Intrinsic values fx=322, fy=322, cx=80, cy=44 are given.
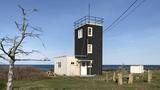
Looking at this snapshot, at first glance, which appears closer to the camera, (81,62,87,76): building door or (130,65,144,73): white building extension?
(81,62,87,76): building door

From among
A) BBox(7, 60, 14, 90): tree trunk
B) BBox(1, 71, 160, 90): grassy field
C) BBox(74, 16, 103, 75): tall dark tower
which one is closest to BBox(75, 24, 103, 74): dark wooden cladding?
BBox(74, 16, 103, 75): tall dark tower

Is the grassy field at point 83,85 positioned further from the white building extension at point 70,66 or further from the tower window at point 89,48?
the tower window at point 89,48

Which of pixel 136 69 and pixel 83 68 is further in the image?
pixel 136 69

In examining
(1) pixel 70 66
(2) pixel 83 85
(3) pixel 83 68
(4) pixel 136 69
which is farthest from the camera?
(4) pixel 136 69

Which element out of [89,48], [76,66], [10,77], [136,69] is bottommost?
[136,69]

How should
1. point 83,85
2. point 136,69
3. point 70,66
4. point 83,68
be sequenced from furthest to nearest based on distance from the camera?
point 136,69, point 83,68, point 70,66, point 83,85

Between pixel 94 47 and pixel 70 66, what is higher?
pixel 94 47

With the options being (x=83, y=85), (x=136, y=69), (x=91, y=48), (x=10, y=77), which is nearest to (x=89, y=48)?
(x=91, y=48)

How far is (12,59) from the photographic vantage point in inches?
760

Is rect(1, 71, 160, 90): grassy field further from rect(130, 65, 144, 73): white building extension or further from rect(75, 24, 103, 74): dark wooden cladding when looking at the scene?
rect(130, 65, 144, 73): white building extension

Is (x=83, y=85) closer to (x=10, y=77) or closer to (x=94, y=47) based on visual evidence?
(x=10, y=77)

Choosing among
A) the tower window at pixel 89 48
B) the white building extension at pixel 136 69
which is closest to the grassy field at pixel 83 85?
the tower window at pixel 89 48

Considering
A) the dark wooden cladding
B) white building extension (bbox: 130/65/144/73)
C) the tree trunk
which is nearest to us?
the tree trunk

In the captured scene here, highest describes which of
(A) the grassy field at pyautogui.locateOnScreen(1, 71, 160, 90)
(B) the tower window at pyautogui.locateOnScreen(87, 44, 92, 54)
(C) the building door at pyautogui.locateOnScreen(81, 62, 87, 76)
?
(B) the tower window at pyautogui.locateOnScreen(87, 44, 92, 54)
